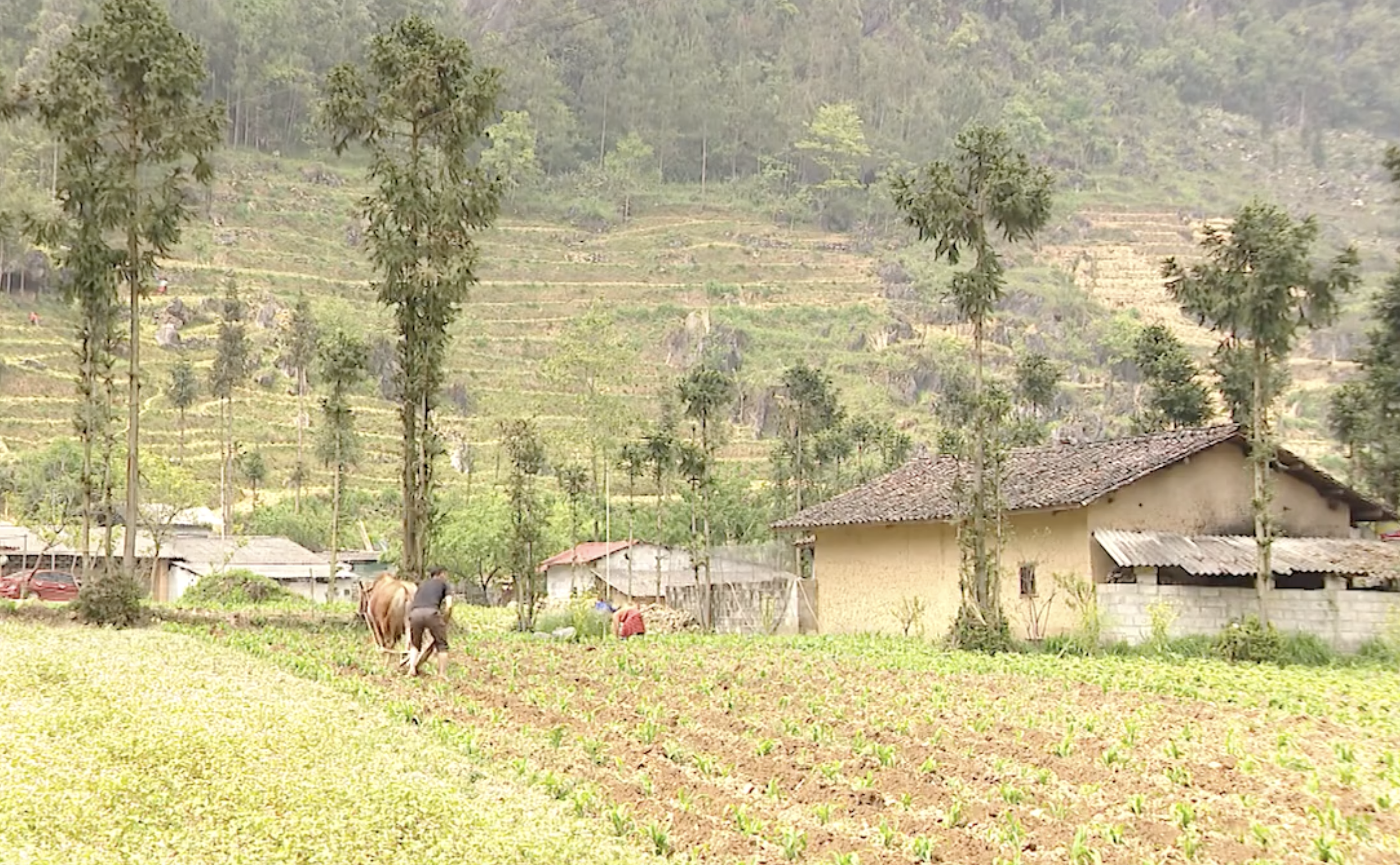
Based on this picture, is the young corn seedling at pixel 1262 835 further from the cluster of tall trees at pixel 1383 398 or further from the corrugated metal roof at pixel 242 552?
the corrugated metal roof at pixel 242 552

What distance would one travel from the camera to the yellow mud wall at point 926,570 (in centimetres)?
2892

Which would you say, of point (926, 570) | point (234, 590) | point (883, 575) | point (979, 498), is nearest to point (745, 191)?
point (234, 590)

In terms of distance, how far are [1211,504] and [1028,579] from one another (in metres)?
4.40

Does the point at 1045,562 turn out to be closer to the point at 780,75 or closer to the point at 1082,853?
the point at 1082,853

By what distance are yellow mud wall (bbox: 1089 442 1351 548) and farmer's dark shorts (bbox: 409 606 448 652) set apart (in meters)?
16.1

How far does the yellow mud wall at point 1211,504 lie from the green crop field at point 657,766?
975 centimetres

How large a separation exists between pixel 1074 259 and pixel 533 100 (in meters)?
60.8

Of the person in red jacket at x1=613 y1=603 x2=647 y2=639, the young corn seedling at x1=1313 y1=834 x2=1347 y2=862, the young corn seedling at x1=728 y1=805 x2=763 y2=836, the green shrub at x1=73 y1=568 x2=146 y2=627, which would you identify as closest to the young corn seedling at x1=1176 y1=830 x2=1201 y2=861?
the young corn seedling at x1=1313 y1=834 x2=1347 y2=862

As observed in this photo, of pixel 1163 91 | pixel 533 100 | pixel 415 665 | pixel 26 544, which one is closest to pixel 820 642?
pixel 415 665

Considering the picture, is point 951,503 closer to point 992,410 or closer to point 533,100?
point 992,410

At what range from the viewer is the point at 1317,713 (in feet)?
52.3

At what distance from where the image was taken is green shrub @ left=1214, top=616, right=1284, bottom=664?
2427cm

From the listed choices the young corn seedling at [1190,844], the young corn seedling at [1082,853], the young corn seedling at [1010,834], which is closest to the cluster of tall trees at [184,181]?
the young corn seedling at [1010,834]

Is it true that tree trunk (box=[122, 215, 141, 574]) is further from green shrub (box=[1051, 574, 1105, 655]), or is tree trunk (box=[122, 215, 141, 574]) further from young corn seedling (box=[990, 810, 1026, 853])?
young corn seedling (box=[990, 810, 1026, 853])
